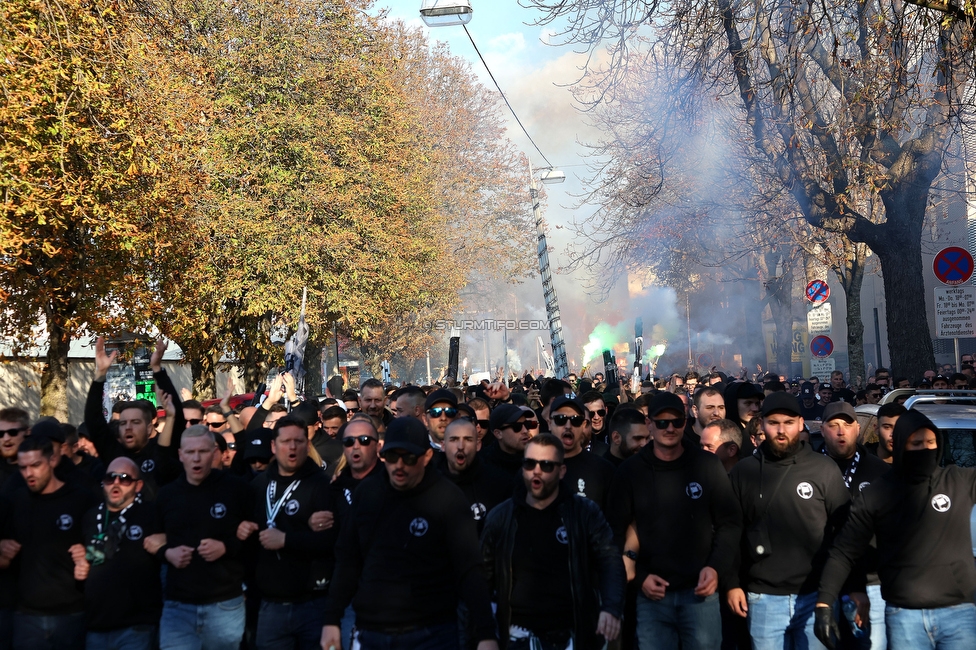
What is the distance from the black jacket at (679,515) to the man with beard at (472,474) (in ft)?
2.18

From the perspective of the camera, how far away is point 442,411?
8148 mm

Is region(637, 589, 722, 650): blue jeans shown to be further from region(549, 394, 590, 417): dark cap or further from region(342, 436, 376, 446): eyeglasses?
region(342, 436, 376, 446): eyeglasses

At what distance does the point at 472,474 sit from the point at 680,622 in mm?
1436

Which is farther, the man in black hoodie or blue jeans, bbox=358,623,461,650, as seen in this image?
the man in black hoodie

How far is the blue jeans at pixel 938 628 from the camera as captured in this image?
5188 mm

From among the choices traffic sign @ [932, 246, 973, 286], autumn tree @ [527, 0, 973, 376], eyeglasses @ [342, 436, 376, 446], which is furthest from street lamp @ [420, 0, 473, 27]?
eyeglasses @ [342, 436, 376, 446]

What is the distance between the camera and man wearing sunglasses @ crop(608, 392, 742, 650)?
601cm

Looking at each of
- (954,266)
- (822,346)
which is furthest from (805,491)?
(822,346)

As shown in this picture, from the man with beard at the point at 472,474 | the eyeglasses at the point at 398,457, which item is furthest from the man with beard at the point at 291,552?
the eyeglasses at the point at 398,457

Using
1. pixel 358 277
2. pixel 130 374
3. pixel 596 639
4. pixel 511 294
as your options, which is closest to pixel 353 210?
pixel 358 277

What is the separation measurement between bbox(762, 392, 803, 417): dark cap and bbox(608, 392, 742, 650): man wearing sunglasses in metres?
0.42

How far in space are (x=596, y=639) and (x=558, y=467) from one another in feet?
2.70

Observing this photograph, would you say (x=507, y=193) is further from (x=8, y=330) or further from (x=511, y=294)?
(x=8, y=330)

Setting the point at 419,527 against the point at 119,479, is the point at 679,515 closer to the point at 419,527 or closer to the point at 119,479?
the point at 419,527
